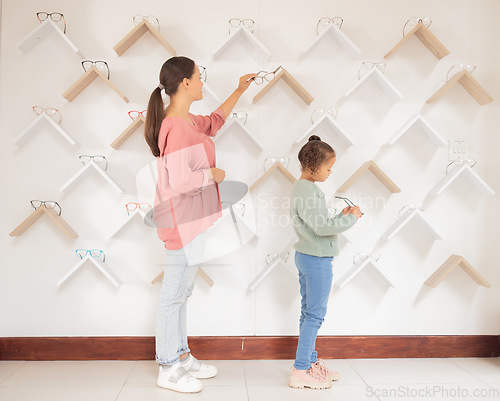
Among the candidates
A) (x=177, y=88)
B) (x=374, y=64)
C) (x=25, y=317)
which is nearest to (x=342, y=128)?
(x=374, y=64)

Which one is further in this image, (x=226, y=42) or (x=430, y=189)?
(x=430, y=189)

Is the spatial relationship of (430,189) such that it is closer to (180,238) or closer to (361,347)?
(361,347)

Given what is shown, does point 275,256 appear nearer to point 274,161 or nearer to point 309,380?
point 274,161

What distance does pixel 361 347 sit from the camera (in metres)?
2.24

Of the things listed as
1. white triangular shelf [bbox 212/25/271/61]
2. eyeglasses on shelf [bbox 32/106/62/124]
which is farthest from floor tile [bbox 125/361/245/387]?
white triangular shelf [bbox 212/25/271/61]

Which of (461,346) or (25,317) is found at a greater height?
(25,317)

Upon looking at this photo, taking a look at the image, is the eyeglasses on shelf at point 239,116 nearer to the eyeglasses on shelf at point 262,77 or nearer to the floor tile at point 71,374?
the eyeglasses on shelf at point 262,77

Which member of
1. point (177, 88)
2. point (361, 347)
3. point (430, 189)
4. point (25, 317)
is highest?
point (177, 88)

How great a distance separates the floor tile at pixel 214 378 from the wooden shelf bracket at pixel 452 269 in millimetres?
933

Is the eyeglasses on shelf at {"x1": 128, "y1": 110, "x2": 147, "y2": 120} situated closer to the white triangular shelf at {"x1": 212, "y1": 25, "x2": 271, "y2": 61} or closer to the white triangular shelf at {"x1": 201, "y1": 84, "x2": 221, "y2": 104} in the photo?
the white triangular shelf at {"x1": 201, "y1": 84, "x2": 221, "y2": 104}

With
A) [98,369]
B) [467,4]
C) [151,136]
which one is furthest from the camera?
[467,4]

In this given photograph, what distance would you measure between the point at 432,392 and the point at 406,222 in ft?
2.22

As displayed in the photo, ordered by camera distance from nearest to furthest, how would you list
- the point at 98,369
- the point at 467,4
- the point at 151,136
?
the point at 151,136 < the point at 98,369 < the point at 467,4

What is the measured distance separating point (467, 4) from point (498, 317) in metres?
1.42
